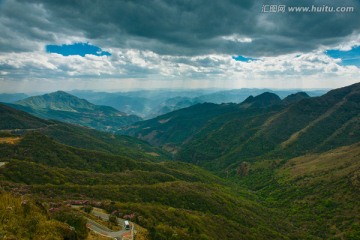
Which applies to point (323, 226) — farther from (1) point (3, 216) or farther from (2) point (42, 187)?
(1) point (3, 216)

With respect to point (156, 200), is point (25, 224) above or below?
above

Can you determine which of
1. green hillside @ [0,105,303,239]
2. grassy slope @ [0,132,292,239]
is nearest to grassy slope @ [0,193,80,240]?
green hillside @ [0,105,303,239]

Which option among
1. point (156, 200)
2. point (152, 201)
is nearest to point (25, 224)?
point (152, 201)

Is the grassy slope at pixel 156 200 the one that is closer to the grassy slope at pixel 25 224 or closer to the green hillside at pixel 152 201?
the green hillside at pixel 152 201

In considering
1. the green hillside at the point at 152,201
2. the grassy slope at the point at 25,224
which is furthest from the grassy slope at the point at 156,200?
the grassy slope at the point at 25,224

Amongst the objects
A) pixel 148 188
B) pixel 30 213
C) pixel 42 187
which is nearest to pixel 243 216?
pixel 148 188

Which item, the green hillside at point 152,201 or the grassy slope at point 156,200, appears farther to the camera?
the grassy slope at point 156,200

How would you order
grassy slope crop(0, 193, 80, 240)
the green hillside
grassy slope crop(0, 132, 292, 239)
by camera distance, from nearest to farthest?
1. grassy slope crop(0, 193, 80, 240)
2. the green hillside
3. grassy slope crop(0, 132, 292, 239)

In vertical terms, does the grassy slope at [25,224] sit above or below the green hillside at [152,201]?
above

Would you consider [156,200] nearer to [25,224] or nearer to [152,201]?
[152,201]

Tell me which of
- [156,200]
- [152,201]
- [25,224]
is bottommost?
[156,200]

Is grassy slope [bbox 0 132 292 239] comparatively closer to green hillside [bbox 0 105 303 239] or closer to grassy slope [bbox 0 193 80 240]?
green hillside [bbox 0 105 303 239]
